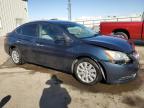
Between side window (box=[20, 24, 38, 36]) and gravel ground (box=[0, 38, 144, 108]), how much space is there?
137cm

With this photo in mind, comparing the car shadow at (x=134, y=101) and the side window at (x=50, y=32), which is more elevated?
the side window at (x=50, y=32)

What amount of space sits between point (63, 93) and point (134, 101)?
1543 millimetres

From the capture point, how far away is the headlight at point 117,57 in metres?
4.25

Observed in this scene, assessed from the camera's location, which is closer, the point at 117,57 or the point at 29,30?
the point at 117,57

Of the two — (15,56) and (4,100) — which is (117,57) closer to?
(4,100)

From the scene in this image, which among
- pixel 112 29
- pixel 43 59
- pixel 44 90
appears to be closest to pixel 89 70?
pixel 44 90

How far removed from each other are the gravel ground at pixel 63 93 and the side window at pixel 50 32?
115cm

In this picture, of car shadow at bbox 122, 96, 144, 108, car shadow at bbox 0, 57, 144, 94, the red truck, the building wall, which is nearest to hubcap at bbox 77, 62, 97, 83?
car shadow at bbox 0, 57, 144, 94

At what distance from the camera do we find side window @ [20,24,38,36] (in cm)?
589

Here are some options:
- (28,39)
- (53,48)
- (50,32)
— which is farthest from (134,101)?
(28,39)

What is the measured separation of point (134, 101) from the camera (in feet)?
12.4

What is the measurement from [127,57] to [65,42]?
1631 mm

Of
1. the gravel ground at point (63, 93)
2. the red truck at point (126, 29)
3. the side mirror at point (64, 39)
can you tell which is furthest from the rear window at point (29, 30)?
the red truck at point (126, 29)

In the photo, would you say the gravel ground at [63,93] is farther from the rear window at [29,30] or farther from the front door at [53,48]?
the rear window at [29,30]
